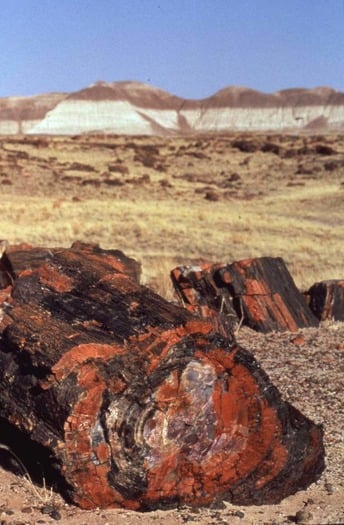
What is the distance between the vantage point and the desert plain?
479 centimetres

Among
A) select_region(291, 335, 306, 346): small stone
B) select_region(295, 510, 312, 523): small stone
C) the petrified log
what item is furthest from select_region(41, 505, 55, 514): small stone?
the petrified log

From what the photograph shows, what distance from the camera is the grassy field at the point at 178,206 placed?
1557 centimetres

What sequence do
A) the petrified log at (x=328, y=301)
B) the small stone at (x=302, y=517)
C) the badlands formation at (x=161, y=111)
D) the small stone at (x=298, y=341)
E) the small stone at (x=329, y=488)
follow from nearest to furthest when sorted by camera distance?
the small stone at (x=302, y=517) < the small stone at (x=329, y=488) < the small stone at (x=298, y=341) < the petrified log at (x=328, y=301) < the badlands formation at (x=161, y=111)

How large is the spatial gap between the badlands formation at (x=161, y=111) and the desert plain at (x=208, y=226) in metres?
105

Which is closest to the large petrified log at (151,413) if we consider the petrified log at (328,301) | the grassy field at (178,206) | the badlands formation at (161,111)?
the petrified log at (328,301)

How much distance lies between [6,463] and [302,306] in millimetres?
4880

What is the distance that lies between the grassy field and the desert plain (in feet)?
0.13

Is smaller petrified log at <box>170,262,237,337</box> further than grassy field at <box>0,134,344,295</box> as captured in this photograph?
No

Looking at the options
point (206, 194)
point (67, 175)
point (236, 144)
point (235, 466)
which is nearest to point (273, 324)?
point (235, 466)

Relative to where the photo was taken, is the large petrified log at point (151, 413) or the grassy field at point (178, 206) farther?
the grassy field at point (178, 206)

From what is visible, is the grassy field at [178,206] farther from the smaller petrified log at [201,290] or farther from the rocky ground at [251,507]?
the rocky ground at [251,507]

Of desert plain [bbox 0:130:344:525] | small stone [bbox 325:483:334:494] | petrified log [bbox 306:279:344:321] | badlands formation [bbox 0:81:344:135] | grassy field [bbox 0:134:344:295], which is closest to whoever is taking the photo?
desert plain [bbox 0:130:344:525]

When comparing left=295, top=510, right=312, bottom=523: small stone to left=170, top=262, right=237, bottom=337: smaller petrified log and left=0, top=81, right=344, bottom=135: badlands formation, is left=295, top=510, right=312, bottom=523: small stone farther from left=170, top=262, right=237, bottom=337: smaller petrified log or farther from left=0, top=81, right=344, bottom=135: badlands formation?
left=0, top=81, right=344, bottom=135: badlands formation

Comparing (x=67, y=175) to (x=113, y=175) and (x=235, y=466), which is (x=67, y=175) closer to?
(x=113, y=175)
